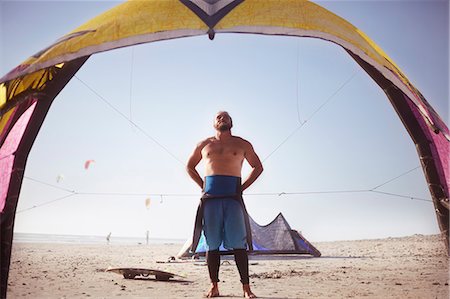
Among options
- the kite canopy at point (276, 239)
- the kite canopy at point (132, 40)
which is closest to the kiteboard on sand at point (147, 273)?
the kite canopy at point (132, 40)

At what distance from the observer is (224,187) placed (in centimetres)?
410

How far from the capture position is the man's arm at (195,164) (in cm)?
436

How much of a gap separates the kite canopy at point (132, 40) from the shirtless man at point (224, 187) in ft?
3.85

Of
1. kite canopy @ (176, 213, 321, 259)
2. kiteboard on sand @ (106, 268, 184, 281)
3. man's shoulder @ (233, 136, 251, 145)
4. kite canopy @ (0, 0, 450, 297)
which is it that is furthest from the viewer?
kite canopy @ (176, 213, 321, 259)

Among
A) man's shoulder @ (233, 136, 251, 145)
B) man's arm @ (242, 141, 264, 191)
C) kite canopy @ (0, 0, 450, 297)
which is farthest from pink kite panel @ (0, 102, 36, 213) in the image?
man's arm @ (242, 141, 264, 191)

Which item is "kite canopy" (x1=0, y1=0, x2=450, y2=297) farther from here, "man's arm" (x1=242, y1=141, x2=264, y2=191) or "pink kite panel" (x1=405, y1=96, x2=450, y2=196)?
"man's arm" (x1=242, y1=141, x2=264, y2=191)

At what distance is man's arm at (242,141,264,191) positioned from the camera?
4250mm

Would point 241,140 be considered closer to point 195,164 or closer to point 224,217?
point 195,164

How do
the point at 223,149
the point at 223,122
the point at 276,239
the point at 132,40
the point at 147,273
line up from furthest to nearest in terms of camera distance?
the point at 276,239 → the point at 147,273 → the point at 223,122 → the point at 223,149 → the point at 132,40

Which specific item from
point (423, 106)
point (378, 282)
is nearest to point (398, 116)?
point (423, 106)

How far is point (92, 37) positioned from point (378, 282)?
4.25 m

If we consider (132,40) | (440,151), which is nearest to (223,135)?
(132,40)

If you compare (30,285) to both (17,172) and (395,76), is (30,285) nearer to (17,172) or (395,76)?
(17,172)

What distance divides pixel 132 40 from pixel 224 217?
181 centimetres
